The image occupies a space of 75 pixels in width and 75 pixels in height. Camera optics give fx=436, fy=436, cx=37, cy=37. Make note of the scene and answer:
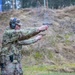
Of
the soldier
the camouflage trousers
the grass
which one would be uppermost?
the soldier

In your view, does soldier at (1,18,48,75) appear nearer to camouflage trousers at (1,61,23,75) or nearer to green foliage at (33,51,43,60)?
camouflage trousers at (1,61,23,75)

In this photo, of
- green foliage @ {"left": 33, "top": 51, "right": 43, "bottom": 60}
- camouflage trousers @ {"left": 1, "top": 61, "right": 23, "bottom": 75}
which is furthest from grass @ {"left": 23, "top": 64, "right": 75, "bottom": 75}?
camouflage trousers @ {"left": 1, "top": 61, "right": 23, "bottom": 75}

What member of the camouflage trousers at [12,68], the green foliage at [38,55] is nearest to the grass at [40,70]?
the green foliage at [38,55]

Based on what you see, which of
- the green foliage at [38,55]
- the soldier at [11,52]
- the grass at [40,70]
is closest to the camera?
the soldier at [11,52]

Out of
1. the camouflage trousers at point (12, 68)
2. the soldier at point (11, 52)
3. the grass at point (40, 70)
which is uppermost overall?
the soldier at point (11, 52)

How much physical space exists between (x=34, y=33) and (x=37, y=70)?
5509 millimetres

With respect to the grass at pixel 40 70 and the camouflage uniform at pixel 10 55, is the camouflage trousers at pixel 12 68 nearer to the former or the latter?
the camouflage uniform at pixel 10 55

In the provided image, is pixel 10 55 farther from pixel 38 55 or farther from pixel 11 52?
pixel 38 55

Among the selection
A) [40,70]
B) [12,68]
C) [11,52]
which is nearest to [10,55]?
[11,52]

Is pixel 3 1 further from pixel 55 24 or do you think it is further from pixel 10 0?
pixel 55 24

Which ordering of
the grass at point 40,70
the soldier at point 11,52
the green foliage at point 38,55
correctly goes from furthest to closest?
the green foliage at point 38,55 < the grass at point 40,70 < the soldier at point 11,52

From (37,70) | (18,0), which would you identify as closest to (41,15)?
(18,0)

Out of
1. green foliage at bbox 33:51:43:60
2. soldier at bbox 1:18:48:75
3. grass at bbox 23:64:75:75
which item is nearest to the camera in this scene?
soldier at bbox 1:18:48:75

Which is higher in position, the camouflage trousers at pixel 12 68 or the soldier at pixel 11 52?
the soldier at pixel 11 52
